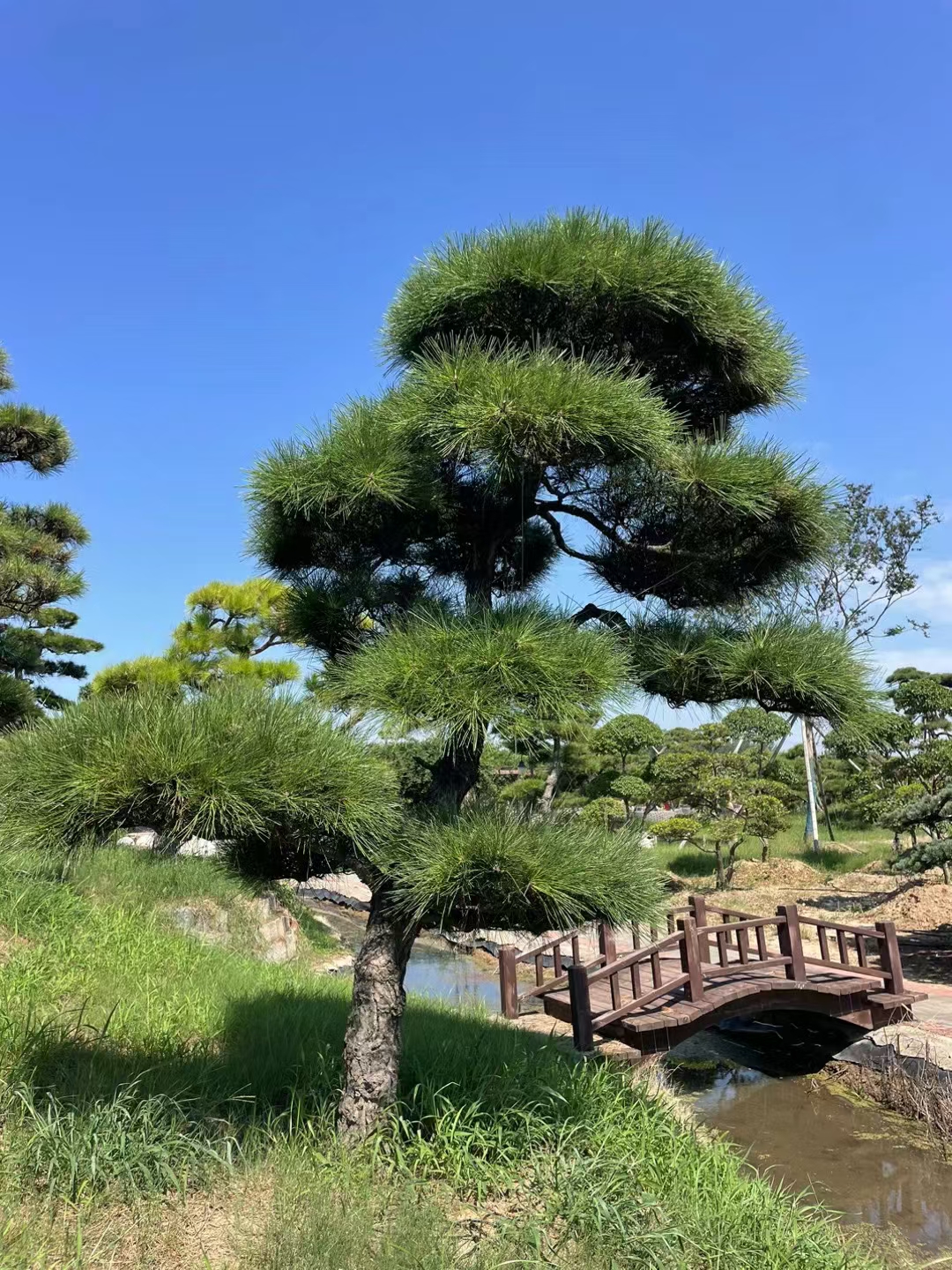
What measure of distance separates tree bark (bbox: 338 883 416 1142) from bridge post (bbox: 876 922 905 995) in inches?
210

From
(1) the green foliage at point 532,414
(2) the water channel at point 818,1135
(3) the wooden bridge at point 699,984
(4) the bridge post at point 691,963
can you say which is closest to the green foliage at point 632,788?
(2) the water channel at point 818,1135

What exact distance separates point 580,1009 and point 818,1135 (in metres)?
2.43

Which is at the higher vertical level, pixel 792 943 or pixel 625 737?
pixel 625 737

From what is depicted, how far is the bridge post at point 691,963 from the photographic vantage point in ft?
19.2

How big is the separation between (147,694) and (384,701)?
800 millimetres

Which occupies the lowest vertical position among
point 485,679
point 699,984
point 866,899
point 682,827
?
point 699,984

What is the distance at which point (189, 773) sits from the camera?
2451mm

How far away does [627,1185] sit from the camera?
315 centimetres

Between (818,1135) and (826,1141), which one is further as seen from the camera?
(818,1135)

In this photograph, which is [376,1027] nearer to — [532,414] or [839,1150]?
[532,414]

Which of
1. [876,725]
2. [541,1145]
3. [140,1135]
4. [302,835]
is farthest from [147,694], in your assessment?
[876,725]

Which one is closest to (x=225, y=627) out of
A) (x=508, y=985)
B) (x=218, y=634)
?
(x=218, y=634)

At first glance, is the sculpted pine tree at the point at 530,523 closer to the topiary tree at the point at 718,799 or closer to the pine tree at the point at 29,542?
the pine tree at the point at 29,542

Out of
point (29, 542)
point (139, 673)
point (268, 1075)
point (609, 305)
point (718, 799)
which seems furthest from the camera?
point (718, 799)
